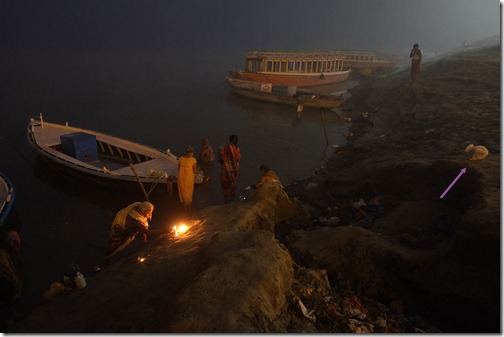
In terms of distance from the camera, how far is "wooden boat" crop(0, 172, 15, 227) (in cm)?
940

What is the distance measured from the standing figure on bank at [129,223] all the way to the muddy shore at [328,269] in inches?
23.2

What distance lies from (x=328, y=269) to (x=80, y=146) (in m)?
11.3

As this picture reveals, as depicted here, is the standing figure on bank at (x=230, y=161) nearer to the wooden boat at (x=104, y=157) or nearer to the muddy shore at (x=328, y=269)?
the wooden boat at (x=104, y=157)

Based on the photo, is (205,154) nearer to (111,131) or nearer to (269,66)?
(111,131)

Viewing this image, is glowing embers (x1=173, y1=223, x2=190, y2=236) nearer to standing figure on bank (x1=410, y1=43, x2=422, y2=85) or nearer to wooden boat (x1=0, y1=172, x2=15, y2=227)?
wooden boat (x1=0, y1=172, x2=15, y2=227)

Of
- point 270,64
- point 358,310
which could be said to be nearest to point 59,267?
point 358,310

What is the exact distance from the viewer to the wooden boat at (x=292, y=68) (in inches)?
A: 1203

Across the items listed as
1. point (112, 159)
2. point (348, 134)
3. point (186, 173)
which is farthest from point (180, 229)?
point (348, 134)

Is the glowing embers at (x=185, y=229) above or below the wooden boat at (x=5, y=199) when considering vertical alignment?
above

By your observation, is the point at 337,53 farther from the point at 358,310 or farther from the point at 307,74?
the point at 358,310

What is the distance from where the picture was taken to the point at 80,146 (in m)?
13.3

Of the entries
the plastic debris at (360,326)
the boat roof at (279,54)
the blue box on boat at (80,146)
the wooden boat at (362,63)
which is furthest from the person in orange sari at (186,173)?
the wooden boat at (362,63)

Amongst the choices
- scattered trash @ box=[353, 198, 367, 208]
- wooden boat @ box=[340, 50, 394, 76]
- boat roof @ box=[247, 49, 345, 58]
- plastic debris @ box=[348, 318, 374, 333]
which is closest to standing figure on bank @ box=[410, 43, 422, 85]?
boat roof @ box=[247, 49, 345, 58]

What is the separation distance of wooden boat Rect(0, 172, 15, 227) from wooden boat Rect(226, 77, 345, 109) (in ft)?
63.3
